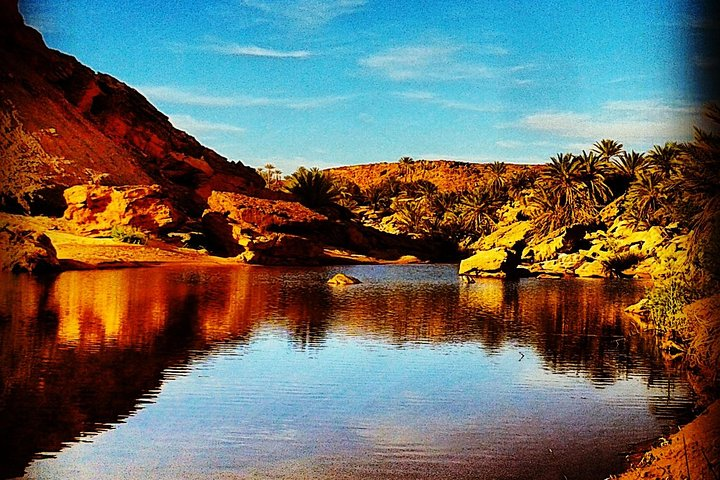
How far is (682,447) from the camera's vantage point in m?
3.70

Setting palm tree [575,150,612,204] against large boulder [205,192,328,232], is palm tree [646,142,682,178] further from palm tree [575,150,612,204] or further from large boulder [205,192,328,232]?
large boulder [205,192,328,232]

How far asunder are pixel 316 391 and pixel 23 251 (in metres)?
12.6

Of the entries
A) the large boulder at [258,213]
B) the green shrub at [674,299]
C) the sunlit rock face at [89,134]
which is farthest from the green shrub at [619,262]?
the green shrub at [674,299]

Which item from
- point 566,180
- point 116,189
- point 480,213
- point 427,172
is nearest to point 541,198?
point 566,180

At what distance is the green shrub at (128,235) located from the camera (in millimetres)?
25094

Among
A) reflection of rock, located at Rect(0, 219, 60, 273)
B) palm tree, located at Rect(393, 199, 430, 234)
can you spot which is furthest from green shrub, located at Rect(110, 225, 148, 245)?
palm tree, located at Rect(393, 199, 430, 234)

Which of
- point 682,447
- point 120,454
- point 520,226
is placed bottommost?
point 120,454

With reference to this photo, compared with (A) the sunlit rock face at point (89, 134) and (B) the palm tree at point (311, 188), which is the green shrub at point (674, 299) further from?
(B) the palm tree at point (311, 188)

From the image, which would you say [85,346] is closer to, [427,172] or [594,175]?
[594,175]

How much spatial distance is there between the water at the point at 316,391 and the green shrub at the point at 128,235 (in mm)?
10958

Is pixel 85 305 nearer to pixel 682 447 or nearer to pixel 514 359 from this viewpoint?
pixel 514 359

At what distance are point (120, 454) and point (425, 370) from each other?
156 inches

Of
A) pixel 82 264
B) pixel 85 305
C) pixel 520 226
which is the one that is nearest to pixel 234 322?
pixel 85 305

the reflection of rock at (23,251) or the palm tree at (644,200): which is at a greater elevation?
the palm tree at (644,200)
